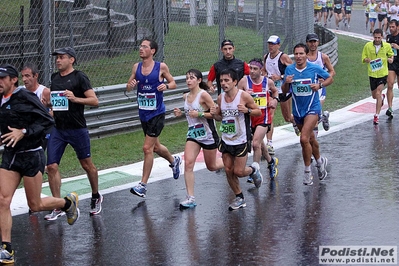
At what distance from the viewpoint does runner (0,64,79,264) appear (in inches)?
305

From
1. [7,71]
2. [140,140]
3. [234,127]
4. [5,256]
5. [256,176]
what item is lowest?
[140,140]

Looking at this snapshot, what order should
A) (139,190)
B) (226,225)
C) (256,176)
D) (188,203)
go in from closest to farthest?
(226,225) < (188,203) < (139,190) < (256,176)

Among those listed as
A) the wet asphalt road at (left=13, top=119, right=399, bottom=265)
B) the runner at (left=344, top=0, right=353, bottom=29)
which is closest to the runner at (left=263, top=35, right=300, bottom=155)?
the wet asphalt road at (left=13, top=119, right=399, bottom=265)

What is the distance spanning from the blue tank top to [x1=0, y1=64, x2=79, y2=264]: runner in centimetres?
253

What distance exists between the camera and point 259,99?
10773 millimetres

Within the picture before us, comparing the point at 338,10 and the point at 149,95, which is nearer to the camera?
the point at 149,95

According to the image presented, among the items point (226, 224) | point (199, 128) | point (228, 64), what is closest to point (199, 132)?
point (199, 128)

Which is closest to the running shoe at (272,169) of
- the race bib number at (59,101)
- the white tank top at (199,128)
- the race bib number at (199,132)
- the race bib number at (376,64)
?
the white tank top at (199,128)

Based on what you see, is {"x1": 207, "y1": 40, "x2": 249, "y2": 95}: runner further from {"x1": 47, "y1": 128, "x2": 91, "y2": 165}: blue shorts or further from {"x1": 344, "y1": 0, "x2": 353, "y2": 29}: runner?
{"x1": 344, "y1": 0, "x2": 353, "y2": 29}: runner

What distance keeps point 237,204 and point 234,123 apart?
0.99 m

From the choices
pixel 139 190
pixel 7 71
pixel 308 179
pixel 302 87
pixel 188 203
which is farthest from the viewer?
pixel 302 87

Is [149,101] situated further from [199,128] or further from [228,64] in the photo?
[228,64]

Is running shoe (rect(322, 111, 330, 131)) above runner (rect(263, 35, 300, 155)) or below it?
below

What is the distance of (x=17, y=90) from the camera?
791 cm
